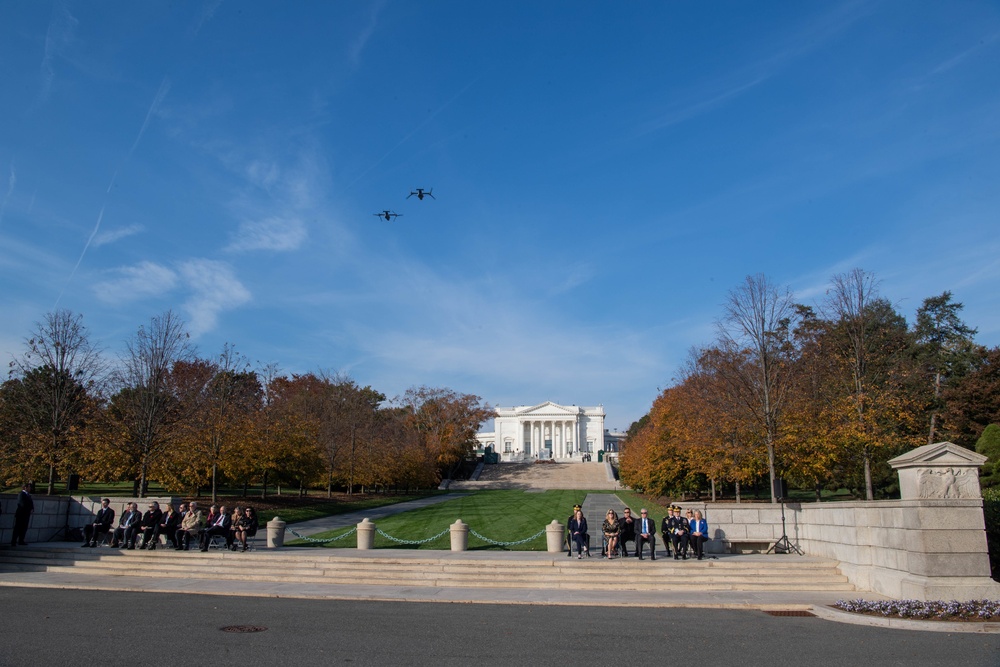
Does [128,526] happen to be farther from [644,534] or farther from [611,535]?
[644,534]

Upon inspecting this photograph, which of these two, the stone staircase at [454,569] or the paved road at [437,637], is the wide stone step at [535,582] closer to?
the stone staircase at [454,569]

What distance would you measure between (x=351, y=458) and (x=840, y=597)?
34753 millimetres

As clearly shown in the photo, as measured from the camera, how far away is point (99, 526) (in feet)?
68.9

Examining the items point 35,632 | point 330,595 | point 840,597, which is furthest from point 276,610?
point 840,597

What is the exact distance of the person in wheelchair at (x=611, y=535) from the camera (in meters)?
18.5

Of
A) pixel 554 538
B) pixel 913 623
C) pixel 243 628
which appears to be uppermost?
pixel 554 538

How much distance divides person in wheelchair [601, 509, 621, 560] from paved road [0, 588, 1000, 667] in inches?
196

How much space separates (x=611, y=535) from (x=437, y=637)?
892cm

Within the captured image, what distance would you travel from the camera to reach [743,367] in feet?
102

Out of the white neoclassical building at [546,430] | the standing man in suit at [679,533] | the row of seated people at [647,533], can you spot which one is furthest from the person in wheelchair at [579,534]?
the white neoclassical building at [546,430]

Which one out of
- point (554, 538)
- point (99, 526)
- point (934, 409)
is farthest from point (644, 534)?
point (934, 409)

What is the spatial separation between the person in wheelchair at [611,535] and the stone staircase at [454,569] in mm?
810

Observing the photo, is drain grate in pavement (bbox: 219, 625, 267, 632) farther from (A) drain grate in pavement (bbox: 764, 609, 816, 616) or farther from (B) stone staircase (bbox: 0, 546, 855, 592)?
(A) drain grate in pavement (bbox: 764, 609, 816, 616)

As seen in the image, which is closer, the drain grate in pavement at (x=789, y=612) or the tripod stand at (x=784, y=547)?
the drain grate in pavement at (x=789, y=612)
